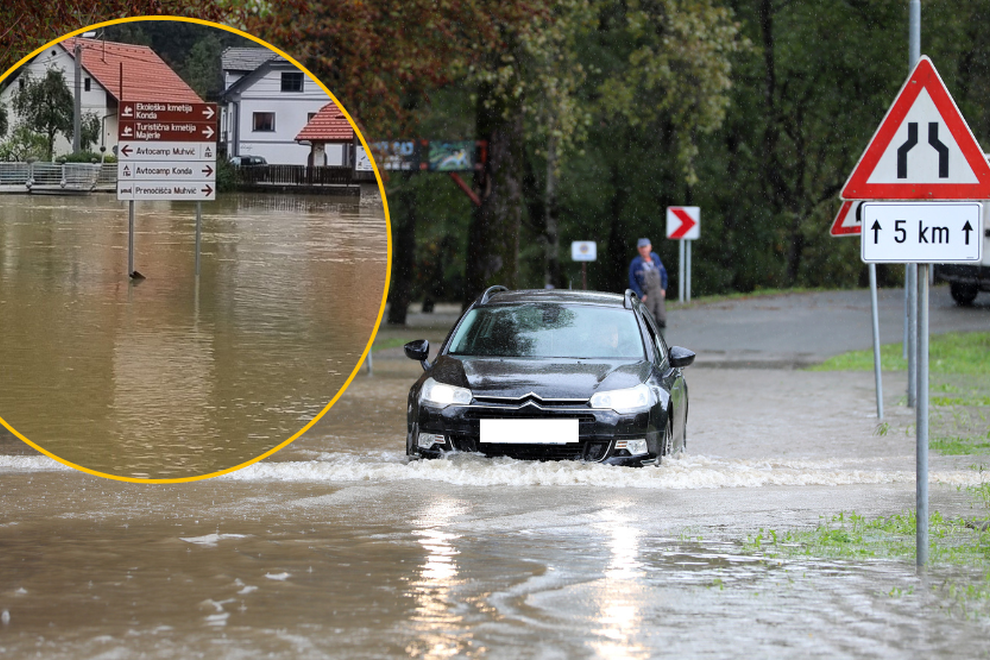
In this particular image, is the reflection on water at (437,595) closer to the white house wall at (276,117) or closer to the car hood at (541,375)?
the car hood at (541,375)

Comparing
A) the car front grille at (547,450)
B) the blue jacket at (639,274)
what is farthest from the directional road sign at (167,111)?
the blue jacket at (639,274)

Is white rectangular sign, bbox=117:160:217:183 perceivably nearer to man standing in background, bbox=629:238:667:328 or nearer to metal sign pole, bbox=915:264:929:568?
metal sign pole, bbox=915:264:929:568

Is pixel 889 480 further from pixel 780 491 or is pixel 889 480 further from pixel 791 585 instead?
pixel 791 585

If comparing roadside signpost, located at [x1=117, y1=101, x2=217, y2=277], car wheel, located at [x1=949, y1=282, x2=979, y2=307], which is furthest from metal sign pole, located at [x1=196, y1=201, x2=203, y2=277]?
car wheel, located at [x1=949, y1=282, x2=979, y2=307]

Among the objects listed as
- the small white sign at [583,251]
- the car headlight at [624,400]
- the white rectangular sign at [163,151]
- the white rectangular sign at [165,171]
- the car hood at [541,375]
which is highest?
the white rectangular sign at [163,151]

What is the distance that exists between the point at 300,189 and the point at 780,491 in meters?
5.79

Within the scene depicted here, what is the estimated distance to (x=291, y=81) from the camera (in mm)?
5504

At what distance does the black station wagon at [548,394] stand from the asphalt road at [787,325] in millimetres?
12630

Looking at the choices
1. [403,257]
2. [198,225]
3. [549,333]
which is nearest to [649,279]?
[549,333]

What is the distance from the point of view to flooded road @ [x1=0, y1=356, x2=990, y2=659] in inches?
219

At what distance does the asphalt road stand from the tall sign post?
1608 cm

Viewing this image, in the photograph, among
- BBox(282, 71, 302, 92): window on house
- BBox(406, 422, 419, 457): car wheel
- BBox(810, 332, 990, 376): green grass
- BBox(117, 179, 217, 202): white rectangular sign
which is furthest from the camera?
BBox(810, 332, 990, 376): green grass

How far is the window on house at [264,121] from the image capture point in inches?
212

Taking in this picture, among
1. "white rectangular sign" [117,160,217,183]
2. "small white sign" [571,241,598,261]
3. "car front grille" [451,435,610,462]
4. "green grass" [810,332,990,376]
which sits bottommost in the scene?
"green grass" [810,332,990,376]
